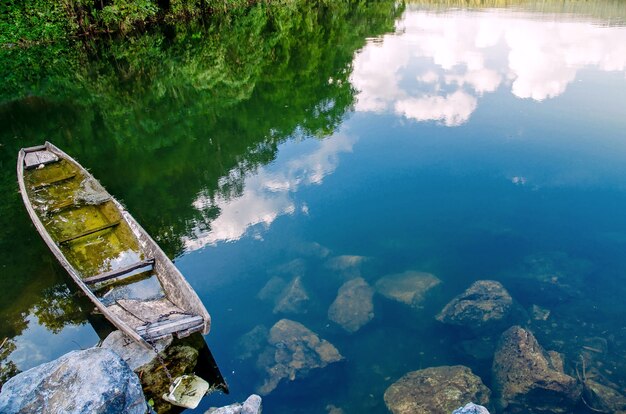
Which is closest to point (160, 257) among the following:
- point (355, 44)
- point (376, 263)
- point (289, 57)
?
point (376, 263)

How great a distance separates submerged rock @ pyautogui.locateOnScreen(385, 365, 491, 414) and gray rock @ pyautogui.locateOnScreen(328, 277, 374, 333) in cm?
208

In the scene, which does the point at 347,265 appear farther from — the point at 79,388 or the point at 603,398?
the point at 79,388

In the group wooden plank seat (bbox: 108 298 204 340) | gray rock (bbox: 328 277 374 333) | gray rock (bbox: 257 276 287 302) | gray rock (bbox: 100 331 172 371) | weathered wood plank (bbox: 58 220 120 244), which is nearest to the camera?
wooden plank seat (bbox: 108 298 204 340)

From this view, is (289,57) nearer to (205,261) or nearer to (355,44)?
(355,44)

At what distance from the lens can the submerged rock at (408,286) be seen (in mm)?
12273

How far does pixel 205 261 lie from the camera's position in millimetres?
14070

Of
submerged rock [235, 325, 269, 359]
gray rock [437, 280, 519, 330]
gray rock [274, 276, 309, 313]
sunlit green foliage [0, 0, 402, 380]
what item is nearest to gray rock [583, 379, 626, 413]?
gray rock [437, 280, 519, 330]

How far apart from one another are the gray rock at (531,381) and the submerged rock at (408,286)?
2751mm

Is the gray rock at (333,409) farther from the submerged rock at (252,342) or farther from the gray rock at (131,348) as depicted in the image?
the gray rock at (131,348)

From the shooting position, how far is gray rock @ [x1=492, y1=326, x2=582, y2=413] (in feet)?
30.1

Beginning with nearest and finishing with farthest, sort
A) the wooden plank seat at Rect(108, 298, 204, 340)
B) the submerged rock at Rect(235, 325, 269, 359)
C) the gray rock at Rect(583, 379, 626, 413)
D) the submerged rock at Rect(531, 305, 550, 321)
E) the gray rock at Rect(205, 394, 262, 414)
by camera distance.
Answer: the gray rock at Rect(205, 394, 262, 414) → the gray rock at Rect(583, 379, 626, 413) → the wooden plank seat at Rect(108, 298, 204, 340) → the submerged rock at Rect(235, 325, 269, 359) → the submerged rock at Rect(531, 305, 550, 321)

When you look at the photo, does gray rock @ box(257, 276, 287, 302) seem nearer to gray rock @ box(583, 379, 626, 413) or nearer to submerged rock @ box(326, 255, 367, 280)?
submerged rock @ box(326, 255, 367, 280)

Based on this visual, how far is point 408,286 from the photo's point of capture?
41.5 ft

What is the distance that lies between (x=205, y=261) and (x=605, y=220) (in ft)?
46.6
